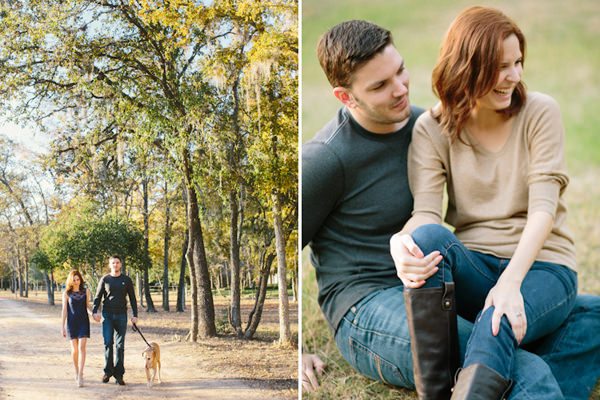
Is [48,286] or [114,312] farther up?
[48,286]

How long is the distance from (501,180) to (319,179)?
614 millimetres

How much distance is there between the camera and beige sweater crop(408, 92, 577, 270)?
1754mm

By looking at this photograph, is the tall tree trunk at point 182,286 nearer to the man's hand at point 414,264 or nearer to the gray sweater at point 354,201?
the gray sweater at point 354,201

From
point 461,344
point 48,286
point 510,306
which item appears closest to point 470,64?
point 510,306

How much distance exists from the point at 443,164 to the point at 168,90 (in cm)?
126

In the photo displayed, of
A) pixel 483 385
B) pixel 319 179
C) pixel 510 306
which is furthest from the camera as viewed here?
pixel 319 179

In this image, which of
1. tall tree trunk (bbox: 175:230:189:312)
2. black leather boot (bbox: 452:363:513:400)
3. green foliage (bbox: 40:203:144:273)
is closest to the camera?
black leather boot (bbox: 452:363:513:400)

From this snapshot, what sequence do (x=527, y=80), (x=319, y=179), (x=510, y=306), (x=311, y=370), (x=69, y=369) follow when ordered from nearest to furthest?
(x=510, y=306)
(x=319, y=179)
(x=311, y=370)
(x=69, y=369)
(x=527, y=80)

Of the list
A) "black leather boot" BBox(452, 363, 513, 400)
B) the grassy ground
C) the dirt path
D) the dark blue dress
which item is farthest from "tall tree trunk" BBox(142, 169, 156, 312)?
"black leather boot" BBox(452, 363, 513, 400)

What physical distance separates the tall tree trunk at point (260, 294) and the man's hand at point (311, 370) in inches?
13.3

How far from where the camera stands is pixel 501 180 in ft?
6.09

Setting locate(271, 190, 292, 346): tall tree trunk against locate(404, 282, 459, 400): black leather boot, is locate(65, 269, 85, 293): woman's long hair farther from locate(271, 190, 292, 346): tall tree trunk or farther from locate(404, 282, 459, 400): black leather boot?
locate(404, 282, 459, 400): black leather boot

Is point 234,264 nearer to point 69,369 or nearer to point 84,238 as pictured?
point 84,238

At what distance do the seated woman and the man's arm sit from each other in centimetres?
27
